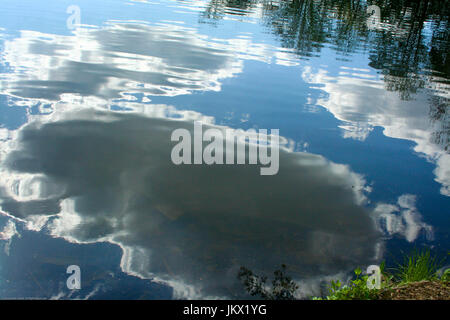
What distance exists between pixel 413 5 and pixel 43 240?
61643 millimetres

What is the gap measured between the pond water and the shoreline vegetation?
9.9 inches

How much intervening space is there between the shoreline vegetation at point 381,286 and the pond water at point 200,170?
0.25m

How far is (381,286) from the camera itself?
5.13m

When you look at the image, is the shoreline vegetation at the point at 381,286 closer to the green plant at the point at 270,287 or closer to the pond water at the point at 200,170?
the green plant at the point at 270,287

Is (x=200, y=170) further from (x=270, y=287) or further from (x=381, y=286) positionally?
(x=381, y=286)

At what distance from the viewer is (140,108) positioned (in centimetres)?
1191

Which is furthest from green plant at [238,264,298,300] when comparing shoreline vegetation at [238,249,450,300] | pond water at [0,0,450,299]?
pond water at [0,0,450,299]

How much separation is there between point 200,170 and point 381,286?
185 inches

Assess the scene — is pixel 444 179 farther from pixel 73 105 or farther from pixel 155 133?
pixel 73 105

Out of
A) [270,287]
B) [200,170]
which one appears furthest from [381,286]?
[200,170]

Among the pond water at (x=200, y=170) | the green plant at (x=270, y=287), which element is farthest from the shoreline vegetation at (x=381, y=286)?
the pond water at (x=200, y=170)

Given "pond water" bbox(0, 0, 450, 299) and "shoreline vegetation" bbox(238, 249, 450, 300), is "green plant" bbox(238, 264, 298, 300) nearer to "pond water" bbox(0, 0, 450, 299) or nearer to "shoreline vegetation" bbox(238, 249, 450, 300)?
"shoreline vegetation" bbox(238, 249, 450, 300)

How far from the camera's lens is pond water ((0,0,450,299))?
5.97m

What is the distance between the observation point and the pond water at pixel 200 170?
5.97 m
